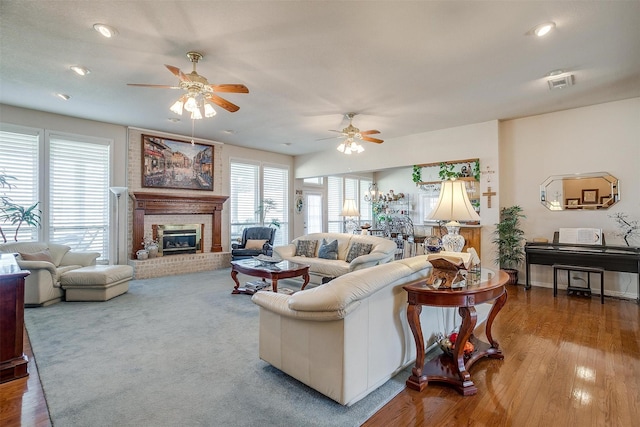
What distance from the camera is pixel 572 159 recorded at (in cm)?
523

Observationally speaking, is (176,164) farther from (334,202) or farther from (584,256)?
(584,256)

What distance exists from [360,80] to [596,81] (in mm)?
3101

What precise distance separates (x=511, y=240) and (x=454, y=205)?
141 inches

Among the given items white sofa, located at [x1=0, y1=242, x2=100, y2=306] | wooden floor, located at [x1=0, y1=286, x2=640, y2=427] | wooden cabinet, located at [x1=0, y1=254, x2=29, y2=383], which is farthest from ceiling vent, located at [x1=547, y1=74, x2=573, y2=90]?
white sofa, located at [x1=0, y1=242, x2=100, y2=306]

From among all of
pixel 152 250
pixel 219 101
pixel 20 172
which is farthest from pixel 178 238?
pixel 219 101

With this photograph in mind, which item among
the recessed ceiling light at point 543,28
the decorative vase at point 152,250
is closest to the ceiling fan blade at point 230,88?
the recessed ceiling light at point 543,28

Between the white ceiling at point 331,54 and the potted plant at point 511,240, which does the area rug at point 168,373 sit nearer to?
the white ceiling at point 331,54

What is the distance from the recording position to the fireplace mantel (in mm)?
6320

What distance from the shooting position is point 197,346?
3.04 meters

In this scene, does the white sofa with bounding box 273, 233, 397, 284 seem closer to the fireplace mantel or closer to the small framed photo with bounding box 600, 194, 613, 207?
the fireplace mantel

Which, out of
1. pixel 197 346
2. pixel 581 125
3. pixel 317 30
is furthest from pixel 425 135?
pixel 197 346

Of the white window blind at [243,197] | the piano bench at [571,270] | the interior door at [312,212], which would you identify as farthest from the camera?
the interior door at [312,212]

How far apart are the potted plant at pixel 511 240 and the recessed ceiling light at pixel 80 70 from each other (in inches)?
260

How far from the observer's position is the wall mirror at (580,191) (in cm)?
491
